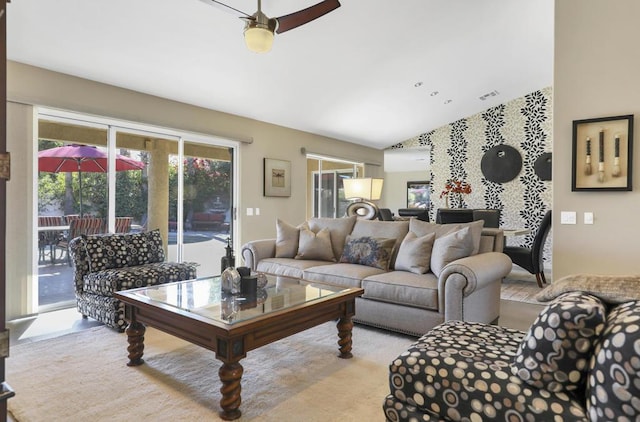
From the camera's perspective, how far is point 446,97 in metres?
6.62

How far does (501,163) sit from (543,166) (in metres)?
0.71

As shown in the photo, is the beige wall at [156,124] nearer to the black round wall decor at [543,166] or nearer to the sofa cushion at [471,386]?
the black round wall decor at [543,166]

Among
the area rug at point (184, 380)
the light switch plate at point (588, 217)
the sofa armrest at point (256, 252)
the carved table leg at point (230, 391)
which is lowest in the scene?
the area rug at point (184, 380)

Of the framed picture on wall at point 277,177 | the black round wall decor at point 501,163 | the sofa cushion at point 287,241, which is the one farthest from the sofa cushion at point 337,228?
the black round wall decor at point 501,163

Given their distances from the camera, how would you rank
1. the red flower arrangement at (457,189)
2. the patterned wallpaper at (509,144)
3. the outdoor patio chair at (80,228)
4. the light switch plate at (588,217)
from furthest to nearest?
1. the patterned wallpaper at (509,144)
2. the red flower arrangement at (457,189)
3. the outdoor patio chair at (80,228)
4. the light switch plate at (588,217)

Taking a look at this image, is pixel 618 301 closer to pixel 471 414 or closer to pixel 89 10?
pixel 471 414

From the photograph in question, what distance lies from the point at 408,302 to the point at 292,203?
13.0 ft

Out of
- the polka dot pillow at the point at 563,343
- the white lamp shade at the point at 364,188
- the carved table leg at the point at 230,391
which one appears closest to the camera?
the polka dot pillow at the point at 563,343

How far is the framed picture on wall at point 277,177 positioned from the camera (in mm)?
6277

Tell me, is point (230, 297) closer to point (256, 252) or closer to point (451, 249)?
point (256, 252)

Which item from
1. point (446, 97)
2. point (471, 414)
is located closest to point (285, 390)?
point (471, 414)

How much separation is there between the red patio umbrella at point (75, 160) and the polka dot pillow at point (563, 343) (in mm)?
4586

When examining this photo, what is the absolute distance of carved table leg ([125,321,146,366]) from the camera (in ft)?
8.69

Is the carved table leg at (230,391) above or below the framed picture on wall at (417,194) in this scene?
below
